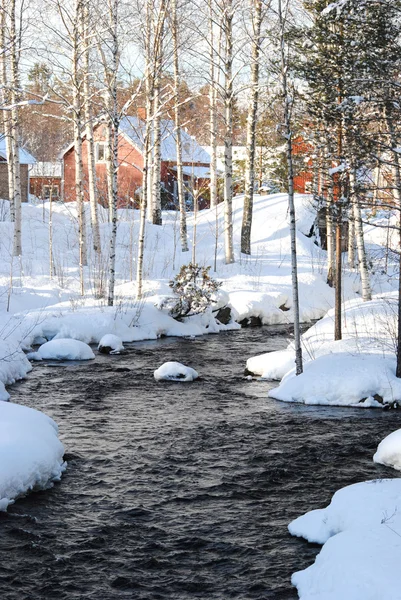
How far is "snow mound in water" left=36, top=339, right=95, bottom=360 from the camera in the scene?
15.8 metres

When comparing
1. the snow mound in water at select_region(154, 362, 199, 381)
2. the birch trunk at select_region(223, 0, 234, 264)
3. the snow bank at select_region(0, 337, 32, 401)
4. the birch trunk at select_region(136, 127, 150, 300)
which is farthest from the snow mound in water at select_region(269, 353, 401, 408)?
the birch trunk at select_region(223, 0, 234, 264)

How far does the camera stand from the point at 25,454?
8.05m

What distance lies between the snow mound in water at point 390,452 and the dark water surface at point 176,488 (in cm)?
19

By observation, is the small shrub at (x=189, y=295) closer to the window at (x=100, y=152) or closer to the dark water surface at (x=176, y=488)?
the dark water surface at (x=176, y=488)

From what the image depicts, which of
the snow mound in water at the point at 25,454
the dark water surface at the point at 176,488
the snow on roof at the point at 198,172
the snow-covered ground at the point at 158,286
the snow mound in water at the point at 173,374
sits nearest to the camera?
the dark water surface at the point at 176,488

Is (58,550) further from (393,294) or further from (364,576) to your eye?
(393,294)

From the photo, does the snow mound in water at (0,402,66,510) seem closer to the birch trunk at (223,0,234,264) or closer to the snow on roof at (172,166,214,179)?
the birch trunk at (223,0,234,264)

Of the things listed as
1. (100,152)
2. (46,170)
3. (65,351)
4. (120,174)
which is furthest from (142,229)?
(46,170)

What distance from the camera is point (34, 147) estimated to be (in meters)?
64.9

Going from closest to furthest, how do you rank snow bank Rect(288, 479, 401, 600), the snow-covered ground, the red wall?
snow bank Rect(288, 479, 401, 600) → the snow-covered ground → the red wall

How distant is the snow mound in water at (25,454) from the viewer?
7.69 metres

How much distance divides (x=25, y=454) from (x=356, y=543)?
3844mm

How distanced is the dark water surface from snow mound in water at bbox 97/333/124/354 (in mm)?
2885

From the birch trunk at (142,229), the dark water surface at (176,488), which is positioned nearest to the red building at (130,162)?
the birch trunk at (142,229)
